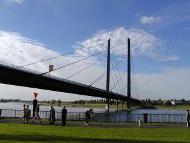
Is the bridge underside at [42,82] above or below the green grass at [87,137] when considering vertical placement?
above

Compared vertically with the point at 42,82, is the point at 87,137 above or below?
below

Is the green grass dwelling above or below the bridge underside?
below

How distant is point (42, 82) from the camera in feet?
167

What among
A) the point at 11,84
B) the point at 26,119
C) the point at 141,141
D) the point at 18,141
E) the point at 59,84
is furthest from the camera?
the point at 59,84

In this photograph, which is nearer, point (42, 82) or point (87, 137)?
point (87, 137)

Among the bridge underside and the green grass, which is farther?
the bridge underside

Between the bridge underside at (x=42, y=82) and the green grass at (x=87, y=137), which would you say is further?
the bridge underside at (x=42, y=82)

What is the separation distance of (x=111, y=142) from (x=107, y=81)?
67.4 metres

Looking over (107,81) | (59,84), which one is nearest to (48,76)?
(59,84)

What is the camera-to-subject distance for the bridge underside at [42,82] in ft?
129

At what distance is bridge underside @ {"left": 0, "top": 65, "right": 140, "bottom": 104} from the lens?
3935cm

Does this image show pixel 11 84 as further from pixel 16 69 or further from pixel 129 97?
pixel 129 97

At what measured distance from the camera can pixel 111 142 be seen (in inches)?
781

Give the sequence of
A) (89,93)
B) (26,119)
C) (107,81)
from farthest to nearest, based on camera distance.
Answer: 1. (107,81)
2. (89,93)
3. (26,119)
